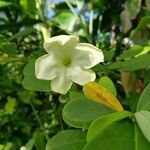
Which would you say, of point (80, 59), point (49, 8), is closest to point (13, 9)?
point (49, 8)

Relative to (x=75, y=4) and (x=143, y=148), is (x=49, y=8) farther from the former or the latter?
(x=143, y=148)

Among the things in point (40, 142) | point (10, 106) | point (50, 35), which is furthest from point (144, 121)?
point (10, 106)

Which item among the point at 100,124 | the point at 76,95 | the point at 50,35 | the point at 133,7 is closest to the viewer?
the point at 100,124

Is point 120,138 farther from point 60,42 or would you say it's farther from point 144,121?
point 60,42

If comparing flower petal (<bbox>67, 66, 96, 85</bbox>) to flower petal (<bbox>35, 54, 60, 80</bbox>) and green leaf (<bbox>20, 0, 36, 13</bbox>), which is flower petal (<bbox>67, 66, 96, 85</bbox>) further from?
green leaf (<bbox>20, 0, 36, 13</bbox>)

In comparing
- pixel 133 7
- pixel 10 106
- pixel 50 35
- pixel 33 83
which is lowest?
pixel 10 106

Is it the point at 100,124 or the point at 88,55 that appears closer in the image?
the point at 100,124

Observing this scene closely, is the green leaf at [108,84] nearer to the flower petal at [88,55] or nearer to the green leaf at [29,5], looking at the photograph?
the flower petal at [88,55]

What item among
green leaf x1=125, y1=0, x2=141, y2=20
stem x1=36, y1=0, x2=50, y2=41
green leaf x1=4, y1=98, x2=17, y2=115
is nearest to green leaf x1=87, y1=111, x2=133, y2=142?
green leaf x1=125, y1=0, x2=141, y2=20

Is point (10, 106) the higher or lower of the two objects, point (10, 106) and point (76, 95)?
the lower
